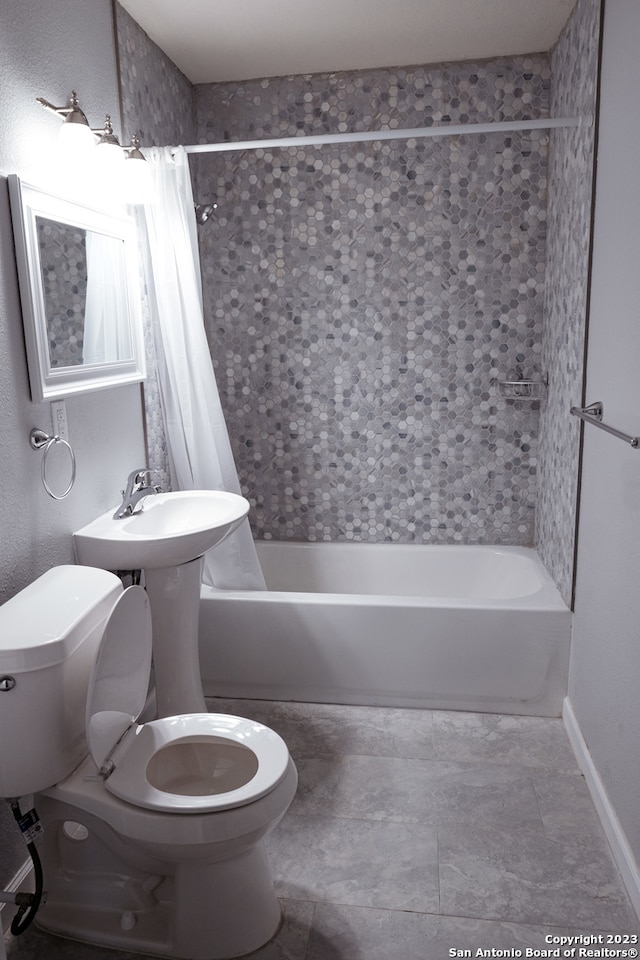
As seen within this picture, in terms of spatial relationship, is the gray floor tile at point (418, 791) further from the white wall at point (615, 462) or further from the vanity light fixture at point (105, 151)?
the vanity light fixture at point (105, 151)

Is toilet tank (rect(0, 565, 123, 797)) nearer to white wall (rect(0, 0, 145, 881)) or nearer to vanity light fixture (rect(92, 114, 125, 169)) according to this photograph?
white wall (rect(0, 0, 145, 881))

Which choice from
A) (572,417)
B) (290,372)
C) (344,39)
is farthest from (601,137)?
(290,372)

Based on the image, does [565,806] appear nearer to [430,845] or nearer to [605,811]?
[605,811]

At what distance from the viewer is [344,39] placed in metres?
2.77

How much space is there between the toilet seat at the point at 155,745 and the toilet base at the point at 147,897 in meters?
0.15

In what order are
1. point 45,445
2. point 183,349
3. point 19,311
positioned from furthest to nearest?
point 183,349 → point 45,445 → point 19,311

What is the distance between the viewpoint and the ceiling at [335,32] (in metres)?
2.50

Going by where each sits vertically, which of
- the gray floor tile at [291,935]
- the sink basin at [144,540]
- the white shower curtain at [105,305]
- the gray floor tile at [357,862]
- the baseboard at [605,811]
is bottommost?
the gray floor tile at [291,935]

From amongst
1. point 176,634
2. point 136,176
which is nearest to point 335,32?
point 136,176

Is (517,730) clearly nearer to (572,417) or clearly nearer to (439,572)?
(439,572)

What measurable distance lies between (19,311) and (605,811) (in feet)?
6.97

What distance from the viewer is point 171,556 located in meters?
2.12

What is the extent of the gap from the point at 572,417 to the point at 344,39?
166 centimetres

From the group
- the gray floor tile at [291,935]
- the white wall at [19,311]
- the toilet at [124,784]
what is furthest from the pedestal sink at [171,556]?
the gray floor tile at [291,935]
